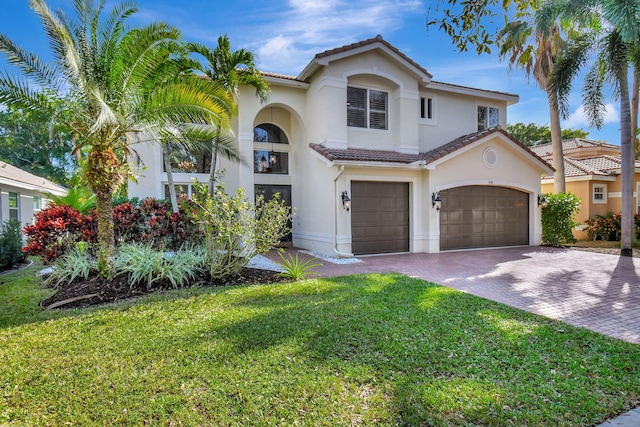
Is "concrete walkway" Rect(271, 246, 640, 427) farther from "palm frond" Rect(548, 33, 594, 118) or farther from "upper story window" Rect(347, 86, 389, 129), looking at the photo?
"palm frond" Rect(548, 33, 594, 118)

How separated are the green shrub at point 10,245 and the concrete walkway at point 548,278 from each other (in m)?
7.75

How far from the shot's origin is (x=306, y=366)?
3850 millimetres

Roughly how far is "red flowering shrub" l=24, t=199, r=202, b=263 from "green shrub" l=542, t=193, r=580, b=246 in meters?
14.5

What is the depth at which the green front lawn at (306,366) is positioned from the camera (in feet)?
10.2

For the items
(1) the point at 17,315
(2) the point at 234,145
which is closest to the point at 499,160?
(2) the point at 234,145

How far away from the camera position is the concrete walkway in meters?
5.64

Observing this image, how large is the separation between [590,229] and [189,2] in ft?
68.7

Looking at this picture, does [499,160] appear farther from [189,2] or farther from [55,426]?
[55,426]

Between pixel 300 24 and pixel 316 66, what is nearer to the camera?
pixel 300 24

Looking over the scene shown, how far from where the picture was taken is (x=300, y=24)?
878 centimetres

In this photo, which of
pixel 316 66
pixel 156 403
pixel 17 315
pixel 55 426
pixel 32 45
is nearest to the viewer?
pixel 55 426

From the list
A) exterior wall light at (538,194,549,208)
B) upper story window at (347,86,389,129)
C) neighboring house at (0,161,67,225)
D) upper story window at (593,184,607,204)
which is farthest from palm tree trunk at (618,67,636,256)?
neighboring house at (0,161,67,225)

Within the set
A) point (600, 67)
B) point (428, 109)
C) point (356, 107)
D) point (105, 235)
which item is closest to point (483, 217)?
point (428, 109)

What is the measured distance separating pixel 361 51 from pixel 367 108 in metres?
2.09
